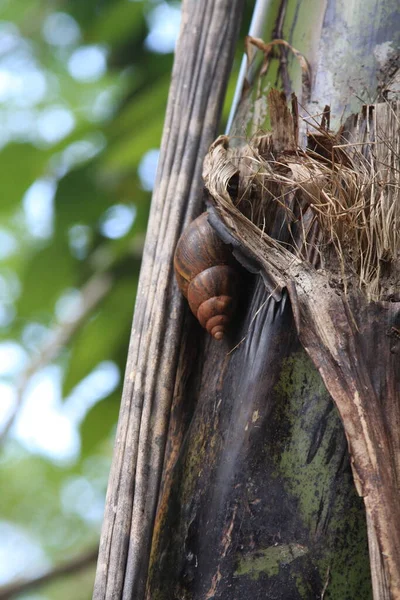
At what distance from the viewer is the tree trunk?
0.65m

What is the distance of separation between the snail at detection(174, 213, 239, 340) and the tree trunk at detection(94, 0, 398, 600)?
2cm

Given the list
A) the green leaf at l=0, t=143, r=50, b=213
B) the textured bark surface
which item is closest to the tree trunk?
the textured bark surface

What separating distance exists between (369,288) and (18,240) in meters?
3.86

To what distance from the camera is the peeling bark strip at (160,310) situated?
29.0 inches

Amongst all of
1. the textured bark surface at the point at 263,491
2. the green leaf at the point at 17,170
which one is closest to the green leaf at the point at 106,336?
the green leaf at the point at 17,170

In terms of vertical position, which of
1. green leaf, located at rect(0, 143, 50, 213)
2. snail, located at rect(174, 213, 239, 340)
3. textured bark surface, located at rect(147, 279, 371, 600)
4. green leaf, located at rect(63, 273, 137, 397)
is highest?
green leaf, located at rect(0, 143, 50, 213)

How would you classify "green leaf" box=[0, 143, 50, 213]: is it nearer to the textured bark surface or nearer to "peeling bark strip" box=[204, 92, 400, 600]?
"peeling bark strip" box=[204, 92, 400, 600]

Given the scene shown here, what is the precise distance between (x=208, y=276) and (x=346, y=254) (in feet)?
0.47

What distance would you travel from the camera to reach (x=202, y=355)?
83 cm

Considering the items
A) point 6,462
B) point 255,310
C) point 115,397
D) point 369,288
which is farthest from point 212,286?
point 6,462

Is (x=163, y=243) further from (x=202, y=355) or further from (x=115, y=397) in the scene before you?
(x=115, y=397)

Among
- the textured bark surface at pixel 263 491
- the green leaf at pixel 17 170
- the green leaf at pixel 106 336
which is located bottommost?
the textured bark surface at pixel 263 491

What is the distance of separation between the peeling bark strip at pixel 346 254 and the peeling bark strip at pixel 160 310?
97 millimetres

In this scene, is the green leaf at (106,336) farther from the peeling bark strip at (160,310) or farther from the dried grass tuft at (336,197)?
the dried grass tuft at (336,197)
